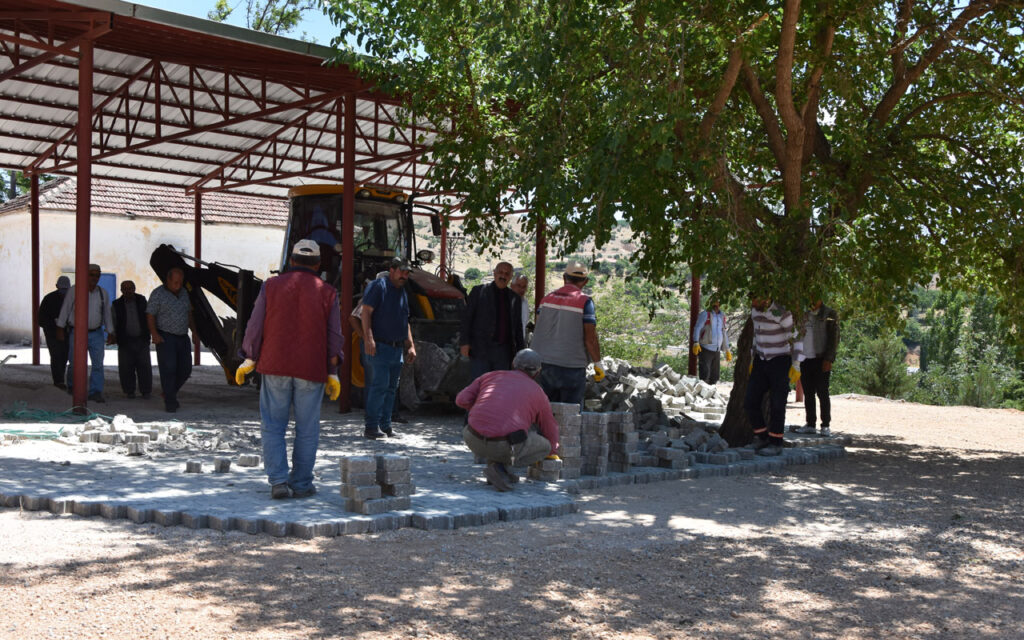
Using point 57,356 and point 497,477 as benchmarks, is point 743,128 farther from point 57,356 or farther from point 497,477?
point 57,356

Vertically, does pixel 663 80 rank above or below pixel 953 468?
above

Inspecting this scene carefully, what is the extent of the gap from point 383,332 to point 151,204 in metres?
23.4

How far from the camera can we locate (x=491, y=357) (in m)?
10.9

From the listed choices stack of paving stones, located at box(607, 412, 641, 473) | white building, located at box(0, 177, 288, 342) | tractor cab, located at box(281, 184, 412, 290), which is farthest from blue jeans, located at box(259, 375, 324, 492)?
white building, located at box(0, 177, 288, 342)

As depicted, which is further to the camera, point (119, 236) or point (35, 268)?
point (119, 236)

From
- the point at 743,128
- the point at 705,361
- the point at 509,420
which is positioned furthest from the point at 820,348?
the point at 705,361

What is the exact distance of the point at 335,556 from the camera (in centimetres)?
583

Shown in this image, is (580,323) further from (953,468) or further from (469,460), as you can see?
→ (953,468)

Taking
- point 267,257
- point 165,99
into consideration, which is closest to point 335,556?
point 165,99

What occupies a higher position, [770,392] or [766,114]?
[766,114]

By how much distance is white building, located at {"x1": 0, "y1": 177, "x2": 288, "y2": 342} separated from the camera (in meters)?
28.8

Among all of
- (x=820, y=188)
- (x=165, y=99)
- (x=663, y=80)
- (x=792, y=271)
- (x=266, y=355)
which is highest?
(x=165, y=99)

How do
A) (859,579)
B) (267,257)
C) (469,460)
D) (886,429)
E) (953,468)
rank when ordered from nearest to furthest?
(859,579), (469,460), (953,468), (886,429), (267,257)

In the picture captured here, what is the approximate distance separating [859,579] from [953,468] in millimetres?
5811
